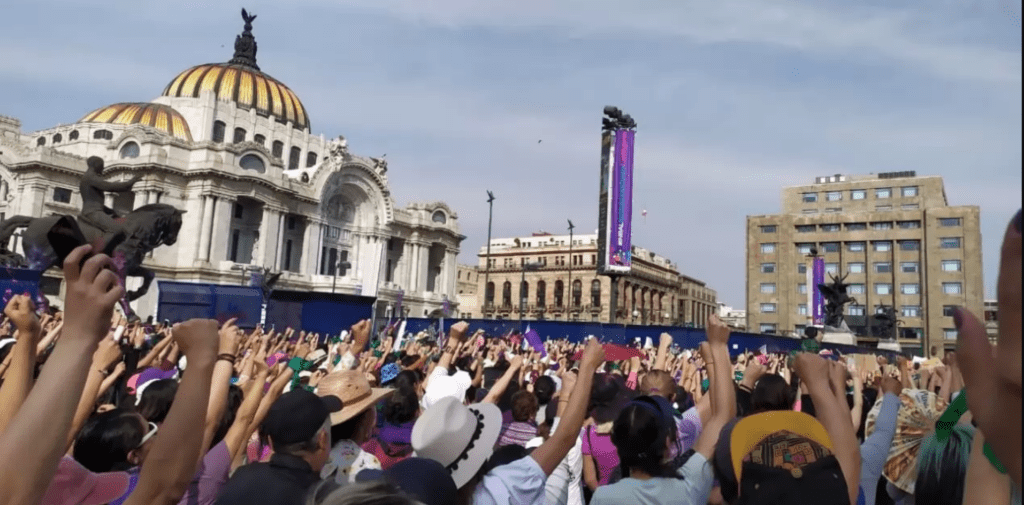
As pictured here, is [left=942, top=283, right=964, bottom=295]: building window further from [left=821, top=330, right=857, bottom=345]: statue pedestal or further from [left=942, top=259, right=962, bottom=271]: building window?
[left=821, top=330, right=857, bottom=345]: statue pedestal

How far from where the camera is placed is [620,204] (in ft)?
88.4

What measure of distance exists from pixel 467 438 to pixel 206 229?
162 feet

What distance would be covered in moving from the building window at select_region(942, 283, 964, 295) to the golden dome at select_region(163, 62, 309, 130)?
2459 inches

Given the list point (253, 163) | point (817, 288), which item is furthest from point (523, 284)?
point (253, 163)

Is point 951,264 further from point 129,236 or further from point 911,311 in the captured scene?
point 129,236

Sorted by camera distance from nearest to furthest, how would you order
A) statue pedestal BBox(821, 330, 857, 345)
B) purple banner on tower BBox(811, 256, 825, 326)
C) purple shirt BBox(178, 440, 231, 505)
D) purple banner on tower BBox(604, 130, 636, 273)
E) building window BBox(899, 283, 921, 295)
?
purple shirt BBox(178, 440, 231, 505)
purple banner on tower BBox(604, 130, 636, 273)
statue pedestal BBox(821, 330, 857, 345)
purple banner on tower BBox(811, 256, 825, 326)
building window BBox(899, 283, 921, 295)

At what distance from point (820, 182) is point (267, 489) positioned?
78197 mm

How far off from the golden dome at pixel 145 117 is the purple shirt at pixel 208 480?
58.6 meters

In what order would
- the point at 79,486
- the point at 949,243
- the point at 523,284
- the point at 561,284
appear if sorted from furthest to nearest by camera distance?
the point at 561,284, the point at 949,243, the point at 523,284, the point at 79,486

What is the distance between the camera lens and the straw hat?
3338 millimetres

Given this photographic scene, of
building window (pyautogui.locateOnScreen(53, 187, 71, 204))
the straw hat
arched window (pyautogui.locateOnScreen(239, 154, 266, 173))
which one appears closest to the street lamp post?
arched window (pyautogui.locateOnScreen(239, 154, 266, 173))

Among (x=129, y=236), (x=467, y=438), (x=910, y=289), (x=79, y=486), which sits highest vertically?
(x=910, y=289)

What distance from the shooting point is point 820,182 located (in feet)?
238

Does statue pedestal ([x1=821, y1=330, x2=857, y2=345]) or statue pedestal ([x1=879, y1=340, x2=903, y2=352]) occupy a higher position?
statue pedestal ([x1=821, y1=330, x2=857, y2=345])
